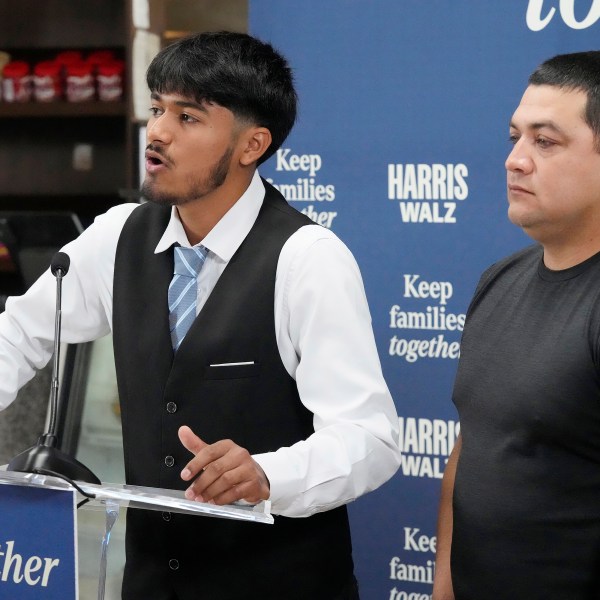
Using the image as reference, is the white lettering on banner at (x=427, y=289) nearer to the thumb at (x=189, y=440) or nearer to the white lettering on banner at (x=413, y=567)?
the white lettering on banner at (x=413, y=567)

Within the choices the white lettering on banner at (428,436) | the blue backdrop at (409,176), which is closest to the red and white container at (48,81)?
the blue backdrop at (409,176)

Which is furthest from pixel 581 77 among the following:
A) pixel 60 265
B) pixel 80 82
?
pixel 80 82

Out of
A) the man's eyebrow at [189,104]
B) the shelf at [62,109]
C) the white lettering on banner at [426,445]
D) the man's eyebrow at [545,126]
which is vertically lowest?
the white lettering on banner at [426,445]

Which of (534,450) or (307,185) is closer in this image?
(534,450)

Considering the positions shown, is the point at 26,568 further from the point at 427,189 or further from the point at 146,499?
the point at 427,189

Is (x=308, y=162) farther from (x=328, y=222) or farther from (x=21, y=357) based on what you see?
(x=21, y=357)

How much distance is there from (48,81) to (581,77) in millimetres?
3400

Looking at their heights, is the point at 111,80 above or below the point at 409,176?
above

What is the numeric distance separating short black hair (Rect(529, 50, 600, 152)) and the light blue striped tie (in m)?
0.60

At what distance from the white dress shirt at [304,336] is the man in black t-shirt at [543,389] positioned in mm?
157

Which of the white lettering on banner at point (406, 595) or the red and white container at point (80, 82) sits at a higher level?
the red and white container at point (80, 82)

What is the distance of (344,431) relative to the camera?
4.76ft

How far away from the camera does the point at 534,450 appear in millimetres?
1391

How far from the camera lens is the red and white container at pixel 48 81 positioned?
14.5 feet
